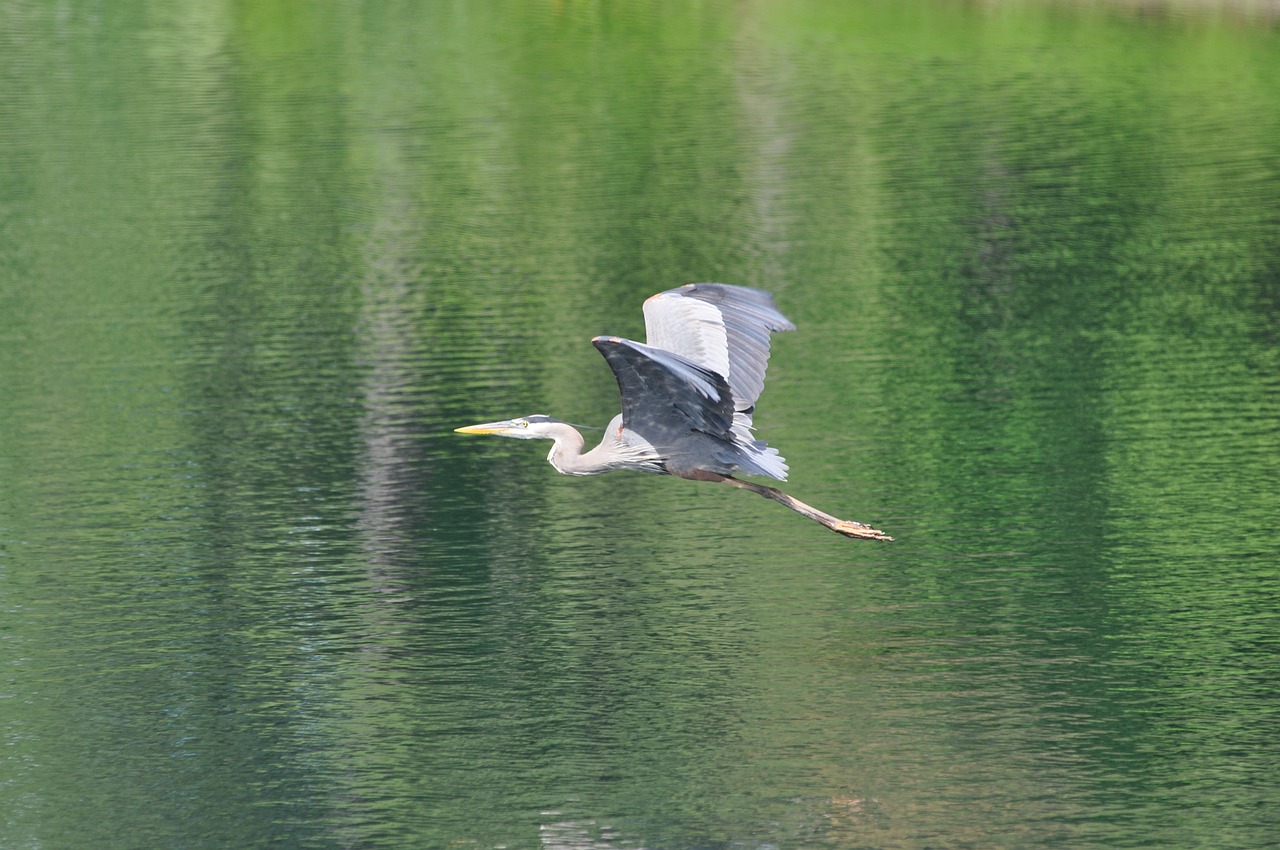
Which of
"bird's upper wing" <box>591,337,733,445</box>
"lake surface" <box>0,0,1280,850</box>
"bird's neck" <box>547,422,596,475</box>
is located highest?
"bird's upper wing" <box>591,337,733,445</box>

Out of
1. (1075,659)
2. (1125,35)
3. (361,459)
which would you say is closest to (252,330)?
(361,459)

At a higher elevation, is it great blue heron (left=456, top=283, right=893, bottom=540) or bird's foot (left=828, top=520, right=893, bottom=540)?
great blue heron (left=456, top=283, right=893, bottom=540)

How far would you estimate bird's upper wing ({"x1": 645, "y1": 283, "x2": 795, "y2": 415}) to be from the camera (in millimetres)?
15664

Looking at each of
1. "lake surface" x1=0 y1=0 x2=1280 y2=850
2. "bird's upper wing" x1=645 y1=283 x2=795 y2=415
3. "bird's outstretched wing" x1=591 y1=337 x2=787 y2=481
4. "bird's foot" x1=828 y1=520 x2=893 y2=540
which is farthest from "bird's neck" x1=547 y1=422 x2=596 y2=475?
"bird's foot" x1=828 y1=520 x2=893 y2=540

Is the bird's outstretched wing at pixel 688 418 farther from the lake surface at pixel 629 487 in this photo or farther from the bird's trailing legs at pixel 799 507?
the lake surface at pixel 629 487

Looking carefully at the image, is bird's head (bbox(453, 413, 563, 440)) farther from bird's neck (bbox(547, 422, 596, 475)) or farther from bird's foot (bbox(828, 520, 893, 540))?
bird's foot (bbox(828, 520, 893, 540))

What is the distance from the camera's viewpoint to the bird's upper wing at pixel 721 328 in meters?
15.7

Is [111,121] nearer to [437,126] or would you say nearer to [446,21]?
[437,126]

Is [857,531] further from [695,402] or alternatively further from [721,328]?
[721,328]

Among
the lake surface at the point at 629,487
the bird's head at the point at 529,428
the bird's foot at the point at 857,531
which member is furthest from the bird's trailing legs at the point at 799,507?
the bird's head at the point at 529,428

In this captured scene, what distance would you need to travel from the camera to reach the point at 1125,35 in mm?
64812

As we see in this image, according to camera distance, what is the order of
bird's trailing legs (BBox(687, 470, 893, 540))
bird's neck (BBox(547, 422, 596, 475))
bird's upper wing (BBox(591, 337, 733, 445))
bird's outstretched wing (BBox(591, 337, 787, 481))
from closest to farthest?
bird's upper wing (BBox(591, 337, 733, 445)) → bird's outstretched wing (BBox(591, 337, 787, 481)) → bird's trailing legs (BBox(687, 470, 893, 540)) → bird's neck (BBox(547, 422, 596, 475))

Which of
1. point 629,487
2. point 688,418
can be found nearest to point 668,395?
point 688,418

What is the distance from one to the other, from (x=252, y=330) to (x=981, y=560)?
16.3m
